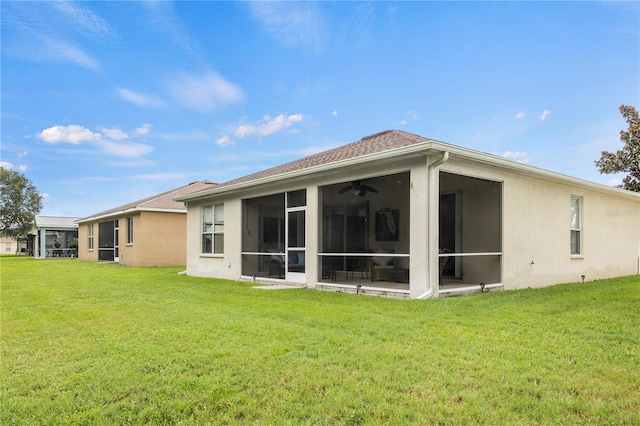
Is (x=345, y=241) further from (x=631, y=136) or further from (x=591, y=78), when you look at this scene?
(x=631, y=136)

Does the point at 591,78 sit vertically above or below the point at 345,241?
above

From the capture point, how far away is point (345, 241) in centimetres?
1183

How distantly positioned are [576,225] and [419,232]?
6.35 m

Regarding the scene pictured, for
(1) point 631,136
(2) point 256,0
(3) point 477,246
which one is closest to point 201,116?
(2) point 256,0

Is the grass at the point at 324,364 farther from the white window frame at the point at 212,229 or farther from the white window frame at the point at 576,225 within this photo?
the white window frame at the point at 212,229

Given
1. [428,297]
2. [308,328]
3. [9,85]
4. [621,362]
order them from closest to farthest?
[621,362], [308,328], [428,297], [9,85]

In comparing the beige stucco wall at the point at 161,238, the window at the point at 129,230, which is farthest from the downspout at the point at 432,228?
the window at the point at 129,230

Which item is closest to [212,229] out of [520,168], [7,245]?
[520,168]

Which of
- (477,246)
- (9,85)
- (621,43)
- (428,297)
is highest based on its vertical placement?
(621,43)

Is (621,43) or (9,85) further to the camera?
(621,43)

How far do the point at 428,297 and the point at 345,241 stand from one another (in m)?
4.50

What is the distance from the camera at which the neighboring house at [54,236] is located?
33250mm

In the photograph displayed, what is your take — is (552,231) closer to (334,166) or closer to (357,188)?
(357,188)

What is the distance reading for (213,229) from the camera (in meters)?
13.7
